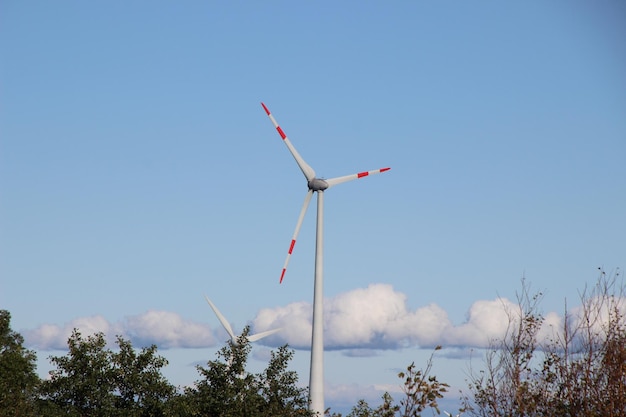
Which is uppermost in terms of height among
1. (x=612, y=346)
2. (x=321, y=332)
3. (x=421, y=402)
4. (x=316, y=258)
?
(x=316, y=258)

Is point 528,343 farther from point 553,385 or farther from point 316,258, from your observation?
point 316,258

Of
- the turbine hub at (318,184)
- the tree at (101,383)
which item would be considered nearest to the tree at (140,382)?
the tree at (101,383)

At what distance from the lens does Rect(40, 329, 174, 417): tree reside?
58.2 m

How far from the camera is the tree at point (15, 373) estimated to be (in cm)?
6688

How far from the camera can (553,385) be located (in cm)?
2856

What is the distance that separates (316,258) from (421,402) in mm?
45383

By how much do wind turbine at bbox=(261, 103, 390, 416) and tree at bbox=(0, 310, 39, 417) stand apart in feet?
64.0

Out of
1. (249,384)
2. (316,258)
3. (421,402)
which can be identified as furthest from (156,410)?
(421,402)

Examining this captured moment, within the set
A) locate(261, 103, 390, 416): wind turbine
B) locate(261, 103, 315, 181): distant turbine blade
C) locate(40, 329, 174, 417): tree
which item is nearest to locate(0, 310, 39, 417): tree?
Result: locate(40, 329, 174, 417): tree

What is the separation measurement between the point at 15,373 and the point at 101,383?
2974 cm

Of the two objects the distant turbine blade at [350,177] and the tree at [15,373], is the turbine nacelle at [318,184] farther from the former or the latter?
the tree at [15,373]

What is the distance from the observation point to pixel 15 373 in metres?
85.6

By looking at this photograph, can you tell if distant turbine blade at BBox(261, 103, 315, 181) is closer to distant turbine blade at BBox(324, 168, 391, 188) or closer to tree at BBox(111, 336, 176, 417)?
distant turbine blade at BBox(324, 168, 391, 188)

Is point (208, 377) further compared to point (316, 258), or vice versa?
point (316, 258)
